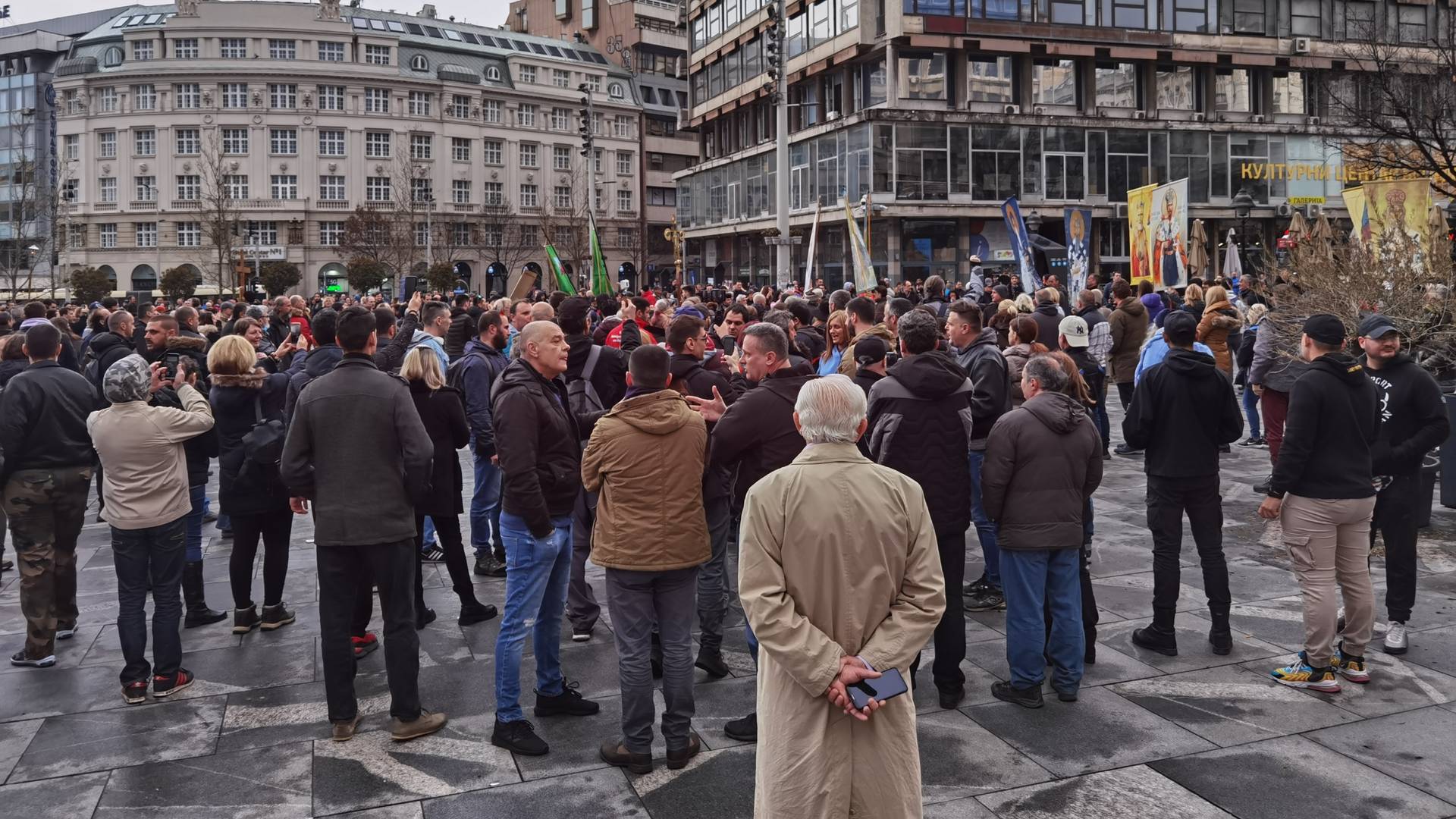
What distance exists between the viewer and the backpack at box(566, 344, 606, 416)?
307 inches

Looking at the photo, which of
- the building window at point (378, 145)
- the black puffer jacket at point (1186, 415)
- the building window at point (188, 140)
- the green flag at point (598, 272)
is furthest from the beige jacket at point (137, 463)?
the building window at point (188, 140)

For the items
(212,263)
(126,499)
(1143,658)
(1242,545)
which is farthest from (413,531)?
(212,263)

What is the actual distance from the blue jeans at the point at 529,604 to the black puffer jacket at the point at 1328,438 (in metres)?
3.79

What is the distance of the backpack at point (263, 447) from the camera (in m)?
6.79

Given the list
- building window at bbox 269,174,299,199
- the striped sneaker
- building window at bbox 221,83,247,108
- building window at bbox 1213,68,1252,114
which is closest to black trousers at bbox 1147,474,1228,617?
the striped sneaker

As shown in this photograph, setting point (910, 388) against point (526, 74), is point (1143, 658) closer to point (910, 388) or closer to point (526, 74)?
point (910, 388)

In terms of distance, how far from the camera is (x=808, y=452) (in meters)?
3.59

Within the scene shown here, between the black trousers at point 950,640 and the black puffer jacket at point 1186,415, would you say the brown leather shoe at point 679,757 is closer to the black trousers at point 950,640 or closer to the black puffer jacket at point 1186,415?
the black trousers at point 950,640

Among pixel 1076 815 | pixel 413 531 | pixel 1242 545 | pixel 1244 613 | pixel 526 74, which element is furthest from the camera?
pixel 526 74

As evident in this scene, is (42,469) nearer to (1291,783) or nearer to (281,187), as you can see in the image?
(1291,783)

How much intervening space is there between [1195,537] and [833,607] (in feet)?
12.7

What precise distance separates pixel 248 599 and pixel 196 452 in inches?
40.2

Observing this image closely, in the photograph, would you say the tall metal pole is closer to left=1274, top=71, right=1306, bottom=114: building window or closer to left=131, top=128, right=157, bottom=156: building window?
left=1274, top=71, right=1306, bottom=114: building window

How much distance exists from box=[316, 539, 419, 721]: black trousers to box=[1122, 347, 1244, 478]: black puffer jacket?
4.10 m
